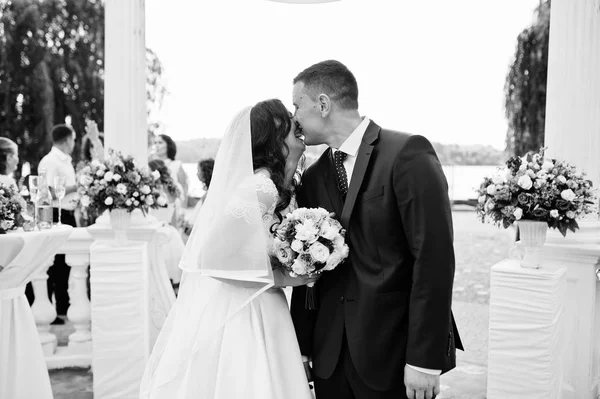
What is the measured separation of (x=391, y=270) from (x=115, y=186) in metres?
2.65

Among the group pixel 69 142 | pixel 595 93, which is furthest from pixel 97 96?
pixel 595 93

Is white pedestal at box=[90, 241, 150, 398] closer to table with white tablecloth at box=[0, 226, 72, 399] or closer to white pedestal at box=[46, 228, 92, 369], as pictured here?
white pedestal at box=[46, 228, 92, 369]

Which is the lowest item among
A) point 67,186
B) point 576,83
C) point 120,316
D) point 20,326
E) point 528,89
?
point 120,316

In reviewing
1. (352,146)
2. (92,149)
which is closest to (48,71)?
(92,149)

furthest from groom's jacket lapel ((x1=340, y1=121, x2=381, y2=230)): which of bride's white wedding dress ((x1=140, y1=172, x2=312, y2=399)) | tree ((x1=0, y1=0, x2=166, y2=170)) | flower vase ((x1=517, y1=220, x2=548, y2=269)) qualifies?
tree ((x1=0, y1=0, x2=166, y2=170))

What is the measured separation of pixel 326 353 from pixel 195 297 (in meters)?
0.61

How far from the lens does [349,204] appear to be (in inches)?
83.4

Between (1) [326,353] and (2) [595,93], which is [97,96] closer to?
(2) [595,93]

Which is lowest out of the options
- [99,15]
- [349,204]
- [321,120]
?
[349,204]

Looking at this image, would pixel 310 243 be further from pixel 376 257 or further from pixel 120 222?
pixel 120 222

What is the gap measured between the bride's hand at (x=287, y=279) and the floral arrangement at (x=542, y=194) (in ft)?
6.26

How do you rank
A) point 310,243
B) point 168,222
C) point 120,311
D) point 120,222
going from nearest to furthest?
point 310,243 < point 120,311 < point 120,222 < point 168,222

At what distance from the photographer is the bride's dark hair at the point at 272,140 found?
2.32 m

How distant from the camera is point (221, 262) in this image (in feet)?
7.00
